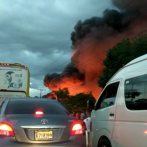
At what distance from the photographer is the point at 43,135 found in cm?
560

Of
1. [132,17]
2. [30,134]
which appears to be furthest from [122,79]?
[132,17]

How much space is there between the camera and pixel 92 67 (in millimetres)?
78062

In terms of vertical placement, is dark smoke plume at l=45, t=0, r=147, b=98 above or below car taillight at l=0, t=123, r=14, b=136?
above

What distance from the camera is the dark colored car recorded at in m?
5.52

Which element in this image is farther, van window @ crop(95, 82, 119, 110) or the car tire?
van window @ crop(95, 82, 119, 110)

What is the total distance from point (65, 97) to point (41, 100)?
53.8 meters

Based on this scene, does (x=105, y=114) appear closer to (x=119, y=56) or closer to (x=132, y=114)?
(x=132, y=114)

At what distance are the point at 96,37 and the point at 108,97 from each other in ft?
244

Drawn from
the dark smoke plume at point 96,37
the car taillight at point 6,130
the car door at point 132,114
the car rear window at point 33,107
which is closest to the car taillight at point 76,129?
the car rear window at point 33,107

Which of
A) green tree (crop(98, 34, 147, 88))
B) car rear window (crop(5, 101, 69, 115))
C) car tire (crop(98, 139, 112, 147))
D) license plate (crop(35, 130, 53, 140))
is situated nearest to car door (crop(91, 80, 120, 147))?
car tire (crop(98, 139, 112, 147))

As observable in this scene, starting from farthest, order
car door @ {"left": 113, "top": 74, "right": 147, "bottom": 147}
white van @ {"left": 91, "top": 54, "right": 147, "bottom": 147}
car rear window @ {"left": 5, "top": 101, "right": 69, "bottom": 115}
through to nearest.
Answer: car rear window @ {"left": 5, "top": 101, "right": 69, "bottom": 115}, white van @ {"left": 91, "top": 54, "right": 147, "bottom": 147}, car door @ {"left": 113, "top": 74, "right": 147, "bottom": 147}

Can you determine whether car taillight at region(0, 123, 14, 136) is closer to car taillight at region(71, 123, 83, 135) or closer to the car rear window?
the car rear window

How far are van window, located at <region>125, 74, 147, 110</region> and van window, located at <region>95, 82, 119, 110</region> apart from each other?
56cm

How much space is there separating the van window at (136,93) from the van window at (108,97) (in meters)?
0.56
